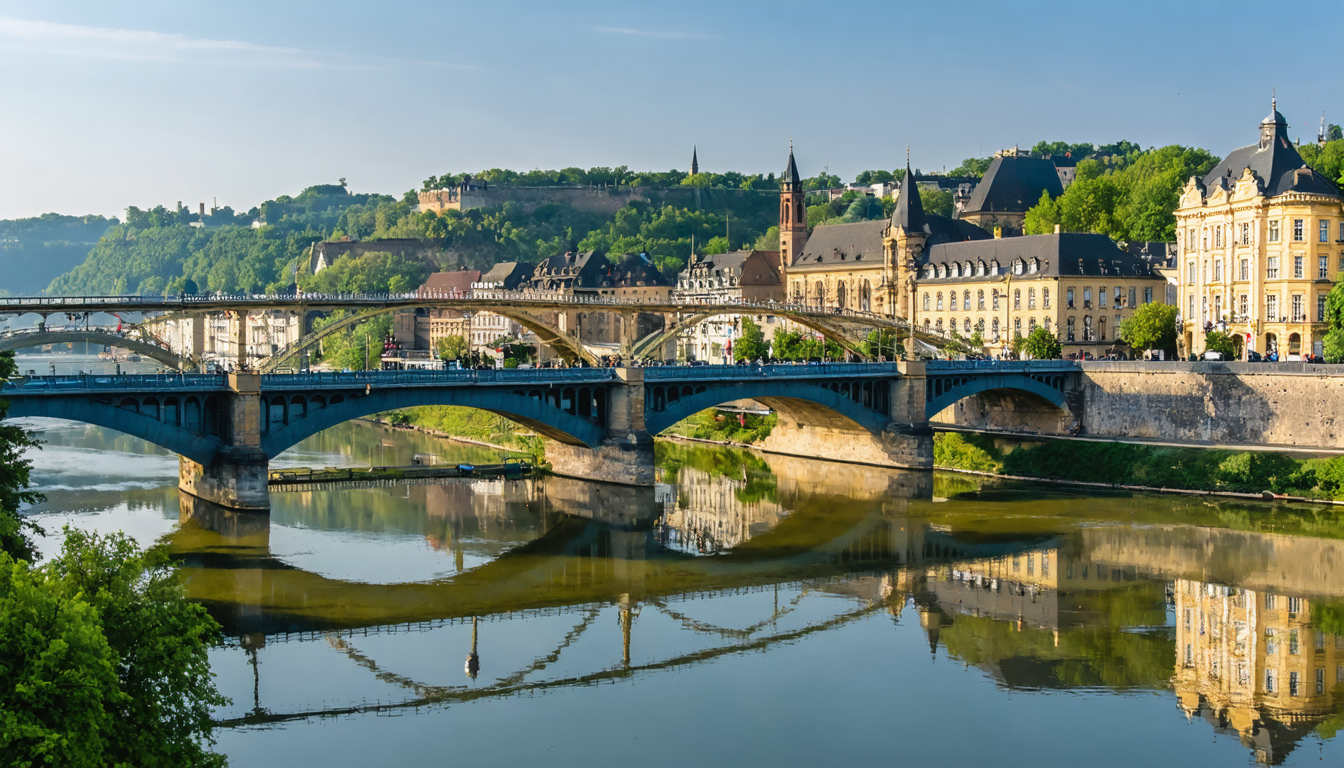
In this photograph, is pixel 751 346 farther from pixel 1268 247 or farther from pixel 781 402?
pixel 1268 247

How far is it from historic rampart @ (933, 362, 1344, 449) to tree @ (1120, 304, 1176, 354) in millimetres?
10574

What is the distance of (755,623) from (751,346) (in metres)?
65.5

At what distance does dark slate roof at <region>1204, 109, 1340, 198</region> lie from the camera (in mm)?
79438

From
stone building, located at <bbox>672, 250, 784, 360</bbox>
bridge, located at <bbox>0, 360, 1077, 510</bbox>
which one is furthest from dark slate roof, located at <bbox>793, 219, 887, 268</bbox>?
bridge, located at <bbox>0, 360, 1077, 510</bbox>

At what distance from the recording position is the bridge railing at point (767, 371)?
66.9 meters

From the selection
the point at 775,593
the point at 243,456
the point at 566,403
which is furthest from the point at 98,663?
the point at 566,403

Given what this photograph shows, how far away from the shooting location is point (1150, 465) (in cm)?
6750

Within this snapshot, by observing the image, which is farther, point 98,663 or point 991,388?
point 991,388

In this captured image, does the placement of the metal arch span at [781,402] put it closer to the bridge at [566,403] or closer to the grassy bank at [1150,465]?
the bridge at [566,403]

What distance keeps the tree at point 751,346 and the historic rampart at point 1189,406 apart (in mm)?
24215

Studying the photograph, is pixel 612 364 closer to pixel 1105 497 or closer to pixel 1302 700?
pixel 1105 497

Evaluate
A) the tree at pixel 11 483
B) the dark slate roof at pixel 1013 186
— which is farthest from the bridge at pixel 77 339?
the dark slate roof at pixel 1013 186

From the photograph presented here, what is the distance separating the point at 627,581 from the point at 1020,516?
2074cm

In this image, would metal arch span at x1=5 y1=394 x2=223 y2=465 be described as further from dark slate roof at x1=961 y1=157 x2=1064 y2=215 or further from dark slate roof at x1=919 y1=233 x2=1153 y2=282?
dark slate roof at x1=961 y1=157 x2=1064 y2=215
